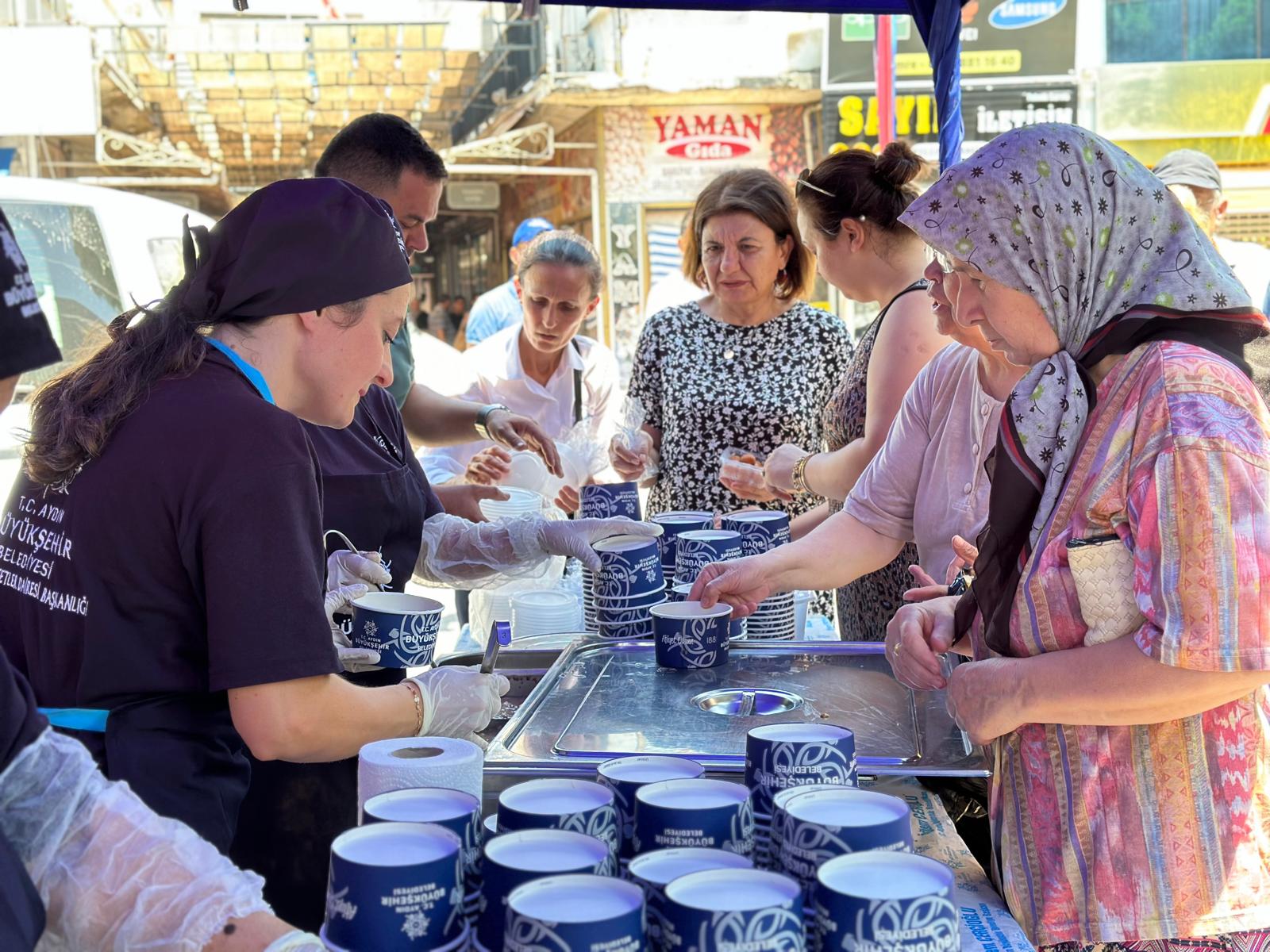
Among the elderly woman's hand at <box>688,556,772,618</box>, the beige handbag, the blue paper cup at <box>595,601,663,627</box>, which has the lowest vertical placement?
the blue paper cup at <box>595,601,663,627</box>

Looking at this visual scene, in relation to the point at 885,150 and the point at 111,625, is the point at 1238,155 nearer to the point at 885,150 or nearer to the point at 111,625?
the point at 885,150

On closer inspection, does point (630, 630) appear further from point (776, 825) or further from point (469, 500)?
point (776, 825)

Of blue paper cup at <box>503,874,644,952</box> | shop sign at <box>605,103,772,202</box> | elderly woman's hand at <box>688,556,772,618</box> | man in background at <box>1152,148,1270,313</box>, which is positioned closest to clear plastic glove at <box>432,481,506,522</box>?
elderly woman's hand at <box>688,556,772,618</box>

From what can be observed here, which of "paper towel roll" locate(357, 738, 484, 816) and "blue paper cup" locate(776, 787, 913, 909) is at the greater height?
Result: "blue paper cup" locate(776, 787, 913, 909)

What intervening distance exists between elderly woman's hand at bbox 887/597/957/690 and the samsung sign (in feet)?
40.1

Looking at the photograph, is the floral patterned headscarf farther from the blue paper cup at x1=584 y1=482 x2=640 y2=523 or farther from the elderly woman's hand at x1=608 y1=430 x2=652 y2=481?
the elderly woman's hand at x1=608 y1=430 x2=652 y2=481

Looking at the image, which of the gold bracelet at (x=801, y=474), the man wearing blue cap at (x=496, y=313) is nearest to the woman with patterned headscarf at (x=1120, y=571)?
the gold bracelet at (x=801, y=474)

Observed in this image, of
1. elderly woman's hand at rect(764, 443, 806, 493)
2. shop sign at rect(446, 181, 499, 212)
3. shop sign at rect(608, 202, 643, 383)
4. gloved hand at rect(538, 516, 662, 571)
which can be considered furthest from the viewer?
shop sign at rect(446, 181, 499, 212)

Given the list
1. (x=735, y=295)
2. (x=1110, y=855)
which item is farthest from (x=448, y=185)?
(x=1110, y=855)

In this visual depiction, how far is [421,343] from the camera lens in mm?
7711

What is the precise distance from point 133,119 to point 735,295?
1629 cm

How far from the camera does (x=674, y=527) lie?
2.90m

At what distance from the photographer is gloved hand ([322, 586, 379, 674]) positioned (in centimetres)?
195

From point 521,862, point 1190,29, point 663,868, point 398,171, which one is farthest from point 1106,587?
point 1190,29
